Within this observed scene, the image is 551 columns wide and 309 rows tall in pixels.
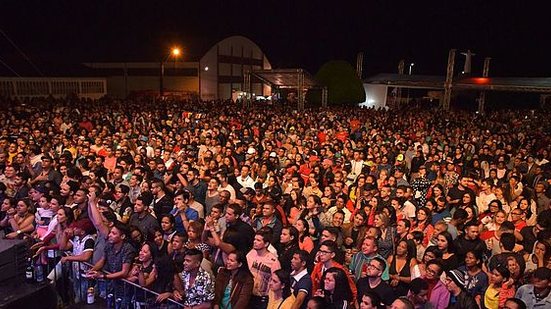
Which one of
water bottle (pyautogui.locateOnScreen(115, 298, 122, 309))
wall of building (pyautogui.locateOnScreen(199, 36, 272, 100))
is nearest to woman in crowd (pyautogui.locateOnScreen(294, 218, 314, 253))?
water bottle (pyautogui.locateOnScreen(115, 298, 122, 309))

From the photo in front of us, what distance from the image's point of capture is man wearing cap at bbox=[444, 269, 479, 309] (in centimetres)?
438

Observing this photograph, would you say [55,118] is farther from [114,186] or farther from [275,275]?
[275,275]

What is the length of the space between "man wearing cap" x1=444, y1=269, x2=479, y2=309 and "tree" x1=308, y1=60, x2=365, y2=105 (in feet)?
88.6

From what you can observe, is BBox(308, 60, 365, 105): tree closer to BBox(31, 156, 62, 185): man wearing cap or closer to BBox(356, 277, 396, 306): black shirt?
BBox(31, 156, 62, 185): man wearing cap

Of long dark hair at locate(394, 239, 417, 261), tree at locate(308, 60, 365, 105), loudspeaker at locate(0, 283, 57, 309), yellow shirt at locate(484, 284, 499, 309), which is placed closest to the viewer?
yellow shirt at locate(484, 284, 499, 309)

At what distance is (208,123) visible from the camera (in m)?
16.1

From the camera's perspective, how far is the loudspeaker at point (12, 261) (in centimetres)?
497

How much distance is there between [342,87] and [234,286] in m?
27.9

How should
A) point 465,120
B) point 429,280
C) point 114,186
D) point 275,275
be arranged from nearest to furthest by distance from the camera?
point 275,275
point 429,280
point 114,186
point 465,120

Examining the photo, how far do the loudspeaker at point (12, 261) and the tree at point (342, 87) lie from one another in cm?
2724

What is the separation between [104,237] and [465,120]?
16.4m

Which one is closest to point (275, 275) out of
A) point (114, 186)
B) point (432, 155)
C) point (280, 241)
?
point (280, 241)

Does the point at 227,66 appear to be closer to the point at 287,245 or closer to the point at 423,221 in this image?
the point at 423,221

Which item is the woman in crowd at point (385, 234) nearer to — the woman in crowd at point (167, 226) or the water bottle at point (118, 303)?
the woman in crowd at point (167, 226)
